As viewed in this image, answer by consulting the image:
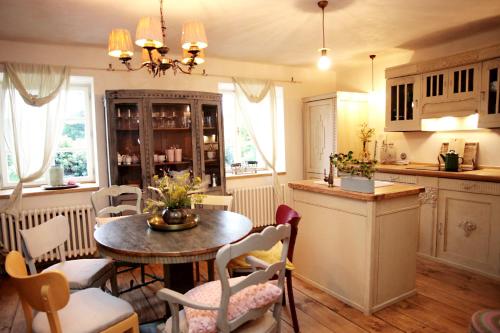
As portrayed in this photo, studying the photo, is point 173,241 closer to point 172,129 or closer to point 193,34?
point 193,34

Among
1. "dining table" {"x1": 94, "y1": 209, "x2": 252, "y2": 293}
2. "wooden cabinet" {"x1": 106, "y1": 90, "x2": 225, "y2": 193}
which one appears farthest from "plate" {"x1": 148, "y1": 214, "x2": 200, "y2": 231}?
"wooden cabinet" {"x1": 106, "y1": 90, "x2": 225, "y2": 193}

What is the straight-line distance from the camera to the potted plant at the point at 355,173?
2494 mm

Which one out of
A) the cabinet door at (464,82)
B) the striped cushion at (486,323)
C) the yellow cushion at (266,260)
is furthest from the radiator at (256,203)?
the striped cushion at (486,323)

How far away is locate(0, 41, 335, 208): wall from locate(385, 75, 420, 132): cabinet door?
1313 millimetres

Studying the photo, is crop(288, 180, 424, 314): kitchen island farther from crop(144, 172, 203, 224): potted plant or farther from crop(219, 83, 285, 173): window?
crop(219, 83, 285, 173): window

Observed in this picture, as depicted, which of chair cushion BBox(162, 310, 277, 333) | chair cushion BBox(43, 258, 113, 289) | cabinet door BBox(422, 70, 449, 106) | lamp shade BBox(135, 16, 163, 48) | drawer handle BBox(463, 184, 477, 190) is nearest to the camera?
chair cushion BBox(162, 310, 277, 333)

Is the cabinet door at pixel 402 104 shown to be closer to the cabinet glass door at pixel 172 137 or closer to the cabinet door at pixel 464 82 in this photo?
the cabinet door at pixel 464 82

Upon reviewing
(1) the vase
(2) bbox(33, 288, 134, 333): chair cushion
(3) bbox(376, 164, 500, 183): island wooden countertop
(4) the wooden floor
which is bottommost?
(4) the wooden floor

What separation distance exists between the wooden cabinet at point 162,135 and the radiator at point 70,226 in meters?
0.56

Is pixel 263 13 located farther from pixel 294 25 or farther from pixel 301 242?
pixel 301 242

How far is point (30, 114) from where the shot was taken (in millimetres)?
3697

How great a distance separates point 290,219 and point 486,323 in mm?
1118

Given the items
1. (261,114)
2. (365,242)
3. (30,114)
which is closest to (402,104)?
(261,114)

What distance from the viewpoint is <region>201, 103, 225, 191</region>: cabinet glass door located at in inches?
161
